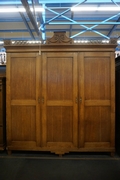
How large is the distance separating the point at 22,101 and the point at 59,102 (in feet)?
2.08

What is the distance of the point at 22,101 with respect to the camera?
2244 mm

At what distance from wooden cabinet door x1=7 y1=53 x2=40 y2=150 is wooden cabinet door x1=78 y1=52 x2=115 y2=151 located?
2.50 feet

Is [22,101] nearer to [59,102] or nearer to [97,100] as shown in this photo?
[59,102]

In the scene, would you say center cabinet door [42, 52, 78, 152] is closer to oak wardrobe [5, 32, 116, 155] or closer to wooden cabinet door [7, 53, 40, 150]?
oak wardrobe [5, 32, 116, 155]

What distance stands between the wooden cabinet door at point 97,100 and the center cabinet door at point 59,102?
0.12 metres

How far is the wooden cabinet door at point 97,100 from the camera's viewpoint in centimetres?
220

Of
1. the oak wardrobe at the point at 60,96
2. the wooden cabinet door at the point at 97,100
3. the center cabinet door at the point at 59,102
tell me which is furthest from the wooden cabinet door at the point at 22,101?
the wooden cabinet door at the point at 97,100

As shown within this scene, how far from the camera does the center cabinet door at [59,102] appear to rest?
2209 mm

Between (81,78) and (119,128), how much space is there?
1171 millimetres

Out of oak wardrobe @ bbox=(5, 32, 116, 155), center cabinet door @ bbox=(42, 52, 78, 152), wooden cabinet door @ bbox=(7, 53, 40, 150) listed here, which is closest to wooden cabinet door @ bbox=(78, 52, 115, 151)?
oak wardrobe @ bbox=(5, 32, 116, 155)

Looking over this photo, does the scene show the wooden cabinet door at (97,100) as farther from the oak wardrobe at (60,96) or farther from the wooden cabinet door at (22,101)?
the wooden cabinet door at (22,101)

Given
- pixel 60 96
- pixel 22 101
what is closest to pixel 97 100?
pixel 60 96

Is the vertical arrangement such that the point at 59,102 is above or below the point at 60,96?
below

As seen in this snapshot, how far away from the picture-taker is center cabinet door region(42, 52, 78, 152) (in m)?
2.21
